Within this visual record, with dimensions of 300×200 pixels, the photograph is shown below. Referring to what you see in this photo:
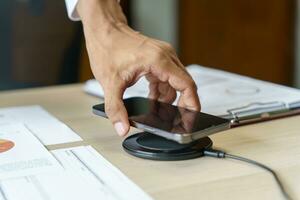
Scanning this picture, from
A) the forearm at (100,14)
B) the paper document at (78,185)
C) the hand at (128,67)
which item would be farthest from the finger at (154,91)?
the paper document at (78,185)

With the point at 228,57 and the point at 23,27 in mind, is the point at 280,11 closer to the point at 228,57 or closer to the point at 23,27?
the point at 228,57

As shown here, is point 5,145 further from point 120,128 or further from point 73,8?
point 73,8

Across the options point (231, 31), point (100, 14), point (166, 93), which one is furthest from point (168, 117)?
point (231, 31)

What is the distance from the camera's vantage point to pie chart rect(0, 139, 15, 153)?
76 centimetres

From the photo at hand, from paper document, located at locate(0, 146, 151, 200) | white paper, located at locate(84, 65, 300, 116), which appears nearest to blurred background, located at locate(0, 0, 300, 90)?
white paper, located at locate(84, 65, 300, 116)

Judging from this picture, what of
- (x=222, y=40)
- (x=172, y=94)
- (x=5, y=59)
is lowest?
(x=222, y=40)

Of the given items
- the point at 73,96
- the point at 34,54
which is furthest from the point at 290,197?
the point at 34,54

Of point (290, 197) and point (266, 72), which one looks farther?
point (266, 72)

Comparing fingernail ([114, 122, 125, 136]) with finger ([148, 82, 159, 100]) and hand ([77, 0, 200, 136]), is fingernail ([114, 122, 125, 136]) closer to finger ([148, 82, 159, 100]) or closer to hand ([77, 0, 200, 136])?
hand ([77, 0, 200, 136])

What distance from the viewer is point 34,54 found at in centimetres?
162

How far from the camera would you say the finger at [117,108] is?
2.48 ft

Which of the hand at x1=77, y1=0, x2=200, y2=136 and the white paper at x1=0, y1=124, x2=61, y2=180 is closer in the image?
the white paper at x1=0, y1=124, x2=61, y2=180

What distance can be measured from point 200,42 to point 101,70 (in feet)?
6.85

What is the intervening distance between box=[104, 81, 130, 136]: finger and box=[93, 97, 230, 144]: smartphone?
11 millimetres
